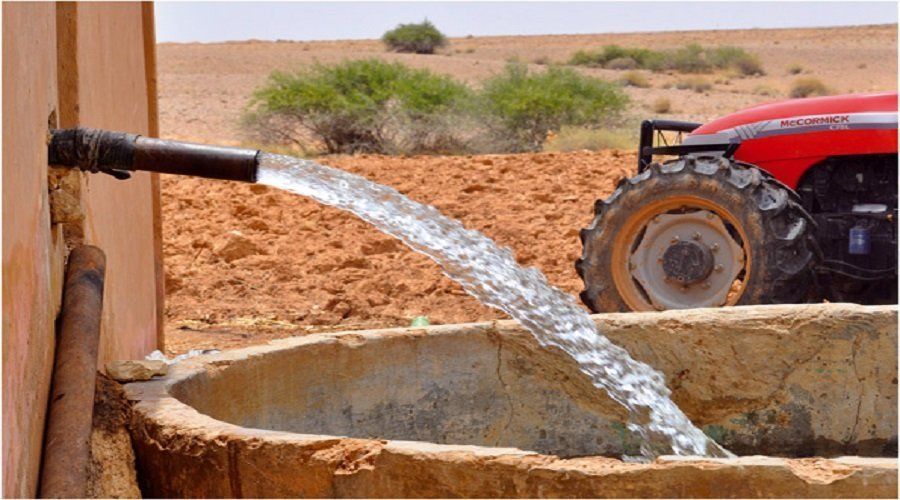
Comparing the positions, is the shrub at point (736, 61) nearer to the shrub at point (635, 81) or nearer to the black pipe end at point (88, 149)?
the shrub at point (635, 81)

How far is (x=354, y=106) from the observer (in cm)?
2164

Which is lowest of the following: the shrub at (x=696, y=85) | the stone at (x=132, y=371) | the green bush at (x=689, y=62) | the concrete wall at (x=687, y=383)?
the concrete wall at (x=687, y=383)

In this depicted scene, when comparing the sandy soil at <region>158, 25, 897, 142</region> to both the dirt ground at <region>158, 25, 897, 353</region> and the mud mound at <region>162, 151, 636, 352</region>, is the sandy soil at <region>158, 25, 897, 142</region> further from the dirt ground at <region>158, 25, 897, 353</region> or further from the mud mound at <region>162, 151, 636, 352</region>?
the mud mound at <region>162, 151, 636, 352</region>

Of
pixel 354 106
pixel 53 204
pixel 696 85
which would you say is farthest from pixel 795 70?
pixel 53 204

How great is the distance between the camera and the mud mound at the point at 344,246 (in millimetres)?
9656

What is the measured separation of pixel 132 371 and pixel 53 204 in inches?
20.5

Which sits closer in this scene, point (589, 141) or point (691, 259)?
point (691, 259)

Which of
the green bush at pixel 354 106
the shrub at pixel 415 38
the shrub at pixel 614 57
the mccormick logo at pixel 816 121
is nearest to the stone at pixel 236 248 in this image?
the mccormick logo at pixel 816 121

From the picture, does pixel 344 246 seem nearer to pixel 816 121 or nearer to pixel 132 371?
pixel 816 121

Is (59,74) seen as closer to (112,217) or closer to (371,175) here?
(112,217)

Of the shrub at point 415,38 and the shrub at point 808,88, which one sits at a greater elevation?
the shrub at point 415,38

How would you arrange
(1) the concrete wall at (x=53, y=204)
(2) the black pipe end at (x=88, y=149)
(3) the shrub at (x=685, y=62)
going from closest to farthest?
(1) the concrete wall at (x=53, y=204) → (2) the black pipe end at (x=88, y=149) → (3) the shrub at (x=685, y=62)

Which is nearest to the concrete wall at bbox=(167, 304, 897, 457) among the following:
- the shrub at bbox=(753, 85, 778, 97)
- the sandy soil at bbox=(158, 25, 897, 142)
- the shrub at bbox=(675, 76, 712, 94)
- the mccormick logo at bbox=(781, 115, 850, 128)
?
the mccormick logo at bbox=(781, 115, 850, 128)

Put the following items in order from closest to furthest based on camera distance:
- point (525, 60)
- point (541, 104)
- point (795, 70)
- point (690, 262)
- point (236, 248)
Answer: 1. point (690, 262)
2. point (236, 248)
3. point (541, 104)
4. point (795, 70)
5. point (525, 60)
